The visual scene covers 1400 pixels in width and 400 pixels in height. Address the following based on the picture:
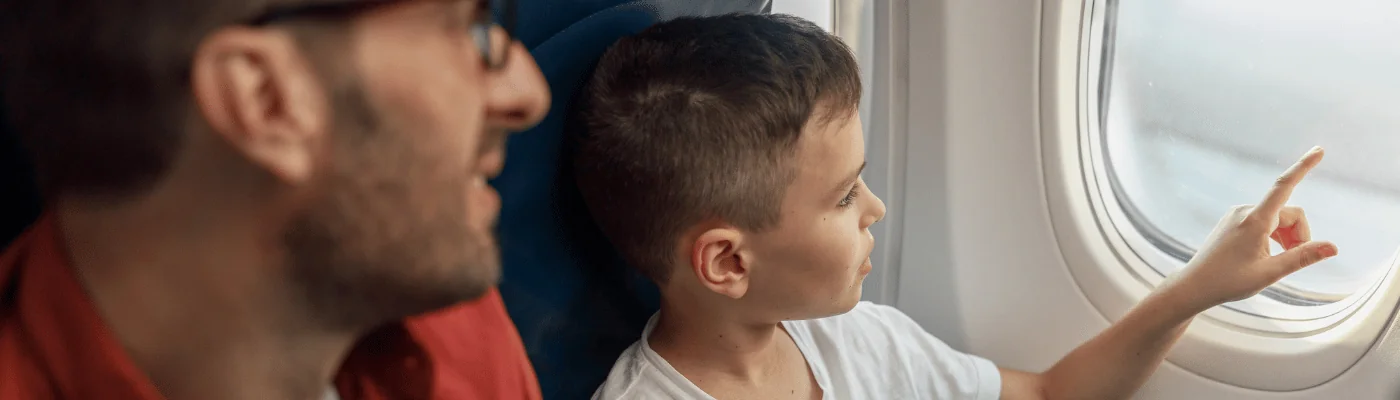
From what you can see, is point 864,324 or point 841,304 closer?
point 841,304

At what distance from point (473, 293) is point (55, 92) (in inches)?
7.4

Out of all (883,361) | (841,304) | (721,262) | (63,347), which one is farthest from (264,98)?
(883,361)

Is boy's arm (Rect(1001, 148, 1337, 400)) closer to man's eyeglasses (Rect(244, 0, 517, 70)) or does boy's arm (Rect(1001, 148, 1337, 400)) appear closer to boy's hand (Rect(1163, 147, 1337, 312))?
boy's hand (Rect(1163, 147, 1337, 312))

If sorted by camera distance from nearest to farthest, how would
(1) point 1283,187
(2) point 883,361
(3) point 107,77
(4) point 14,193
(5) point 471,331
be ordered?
(3) point 107,77, (4) point 14,193, (5) point 471,331, (1) point 1283,187, (2) point 883,361

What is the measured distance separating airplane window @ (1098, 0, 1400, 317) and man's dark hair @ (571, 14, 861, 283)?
0.66 metres

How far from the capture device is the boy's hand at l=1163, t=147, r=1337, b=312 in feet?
3.94

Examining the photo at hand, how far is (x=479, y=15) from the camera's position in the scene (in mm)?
449

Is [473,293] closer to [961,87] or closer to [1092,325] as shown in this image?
[961,87]

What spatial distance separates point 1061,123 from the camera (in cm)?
140

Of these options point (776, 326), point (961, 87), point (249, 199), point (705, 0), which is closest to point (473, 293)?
point (249, 199)

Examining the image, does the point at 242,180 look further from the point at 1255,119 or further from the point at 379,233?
the point at 1255,119

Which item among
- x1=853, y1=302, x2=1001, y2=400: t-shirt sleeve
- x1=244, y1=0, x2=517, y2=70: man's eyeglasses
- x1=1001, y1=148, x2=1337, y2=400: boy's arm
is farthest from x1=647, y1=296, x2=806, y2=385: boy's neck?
x1=244, y1=0, x2=517, y2=70: man's eyeglasses

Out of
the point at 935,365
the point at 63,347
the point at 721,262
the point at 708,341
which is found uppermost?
the point at 63,347

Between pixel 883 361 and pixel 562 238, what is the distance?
1.80 feet
